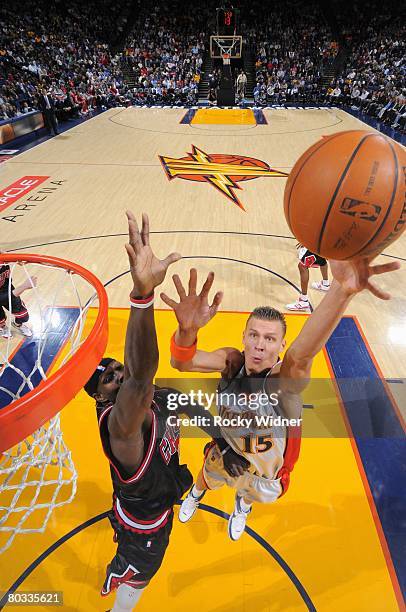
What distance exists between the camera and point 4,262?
2564mm

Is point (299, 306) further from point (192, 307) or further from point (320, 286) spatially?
point (192, 307)

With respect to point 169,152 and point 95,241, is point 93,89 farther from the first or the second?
point 95,241

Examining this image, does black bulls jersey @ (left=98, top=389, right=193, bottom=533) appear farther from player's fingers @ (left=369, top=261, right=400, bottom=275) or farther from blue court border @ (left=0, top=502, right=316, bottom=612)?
player's fingers @ (left=369, top=261, right=400, bottom=275)

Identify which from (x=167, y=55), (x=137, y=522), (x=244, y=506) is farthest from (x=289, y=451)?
(x=167, y=55)

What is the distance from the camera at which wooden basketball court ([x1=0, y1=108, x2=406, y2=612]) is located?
2246 millimetres

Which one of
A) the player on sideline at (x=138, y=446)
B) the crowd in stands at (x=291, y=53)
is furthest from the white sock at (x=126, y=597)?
the crowd in stands at (x=291, y=53)

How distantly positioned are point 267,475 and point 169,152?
9835mm

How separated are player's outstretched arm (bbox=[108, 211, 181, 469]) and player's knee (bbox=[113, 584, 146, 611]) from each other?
992 mm

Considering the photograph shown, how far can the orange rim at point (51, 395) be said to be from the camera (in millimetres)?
1490

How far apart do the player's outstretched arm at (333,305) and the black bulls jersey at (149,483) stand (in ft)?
2.27

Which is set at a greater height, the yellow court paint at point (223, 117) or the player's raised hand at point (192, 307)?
the player's raised hand at point (192, 307)

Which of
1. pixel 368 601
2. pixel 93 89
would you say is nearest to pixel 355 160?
pixel 368 601

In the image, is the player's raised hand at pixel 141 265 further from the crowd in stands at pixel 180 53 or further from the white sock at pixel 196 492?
the crowd in stands at pixel 180 53

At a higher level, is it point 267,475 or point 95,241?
point 267,475
